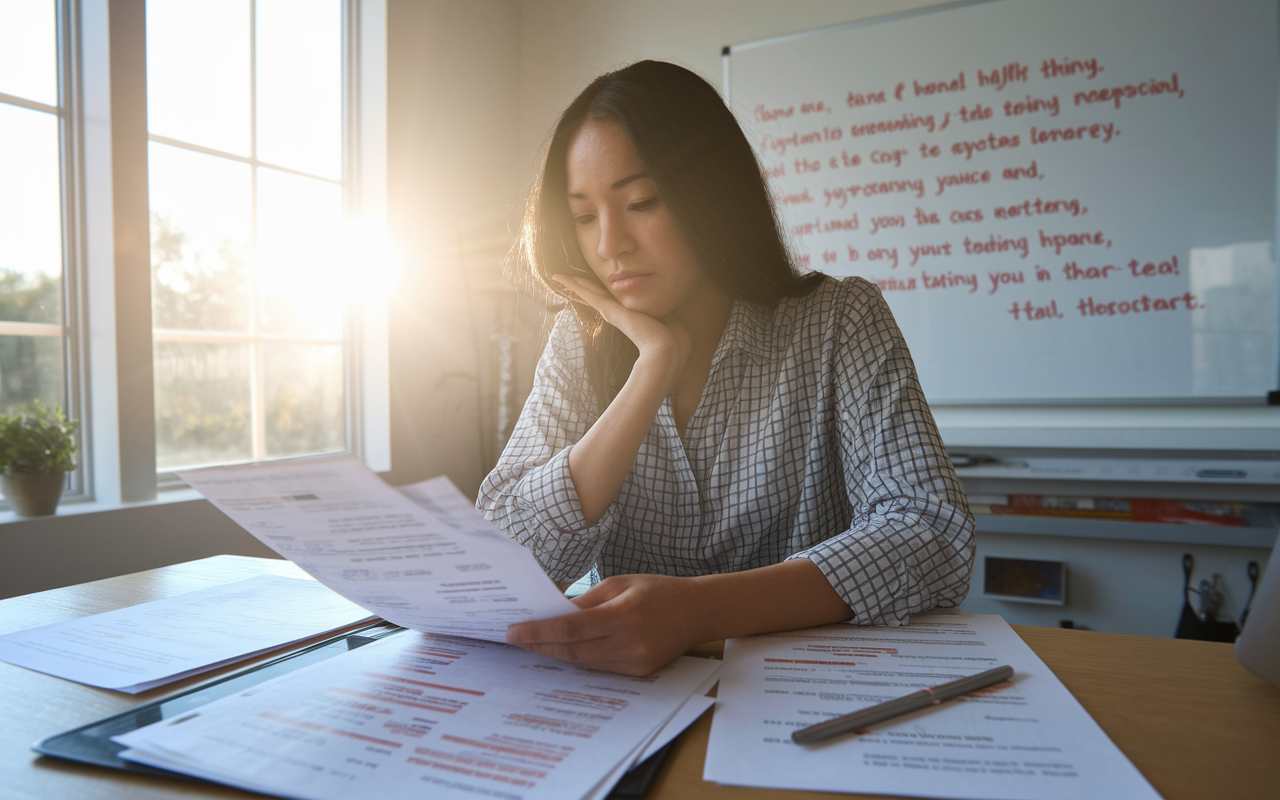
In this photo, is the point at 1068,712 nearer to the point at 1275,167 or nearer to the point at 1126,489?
the point at 1126,489

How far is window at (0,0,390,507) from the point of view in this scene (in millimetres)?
1651

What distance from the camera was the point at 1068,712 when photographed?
448 mm

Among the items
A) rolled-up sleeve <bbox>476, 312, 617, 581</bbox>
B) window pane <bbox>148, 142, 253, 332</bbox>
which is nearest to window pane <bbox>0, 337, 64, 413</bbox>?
window pane <bbox>148, 142, 253, 332</bbox>

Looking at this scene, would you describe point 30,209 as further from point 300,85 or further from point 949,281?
point 949,281

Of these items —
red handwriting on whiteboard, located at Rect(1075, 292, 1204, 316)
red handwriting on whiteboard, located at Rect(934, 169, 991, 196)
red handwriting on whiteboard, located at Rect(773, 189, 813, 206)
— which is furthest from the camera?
red handwriting on whiteboard, located at Rect(773, 189, 813, 206)

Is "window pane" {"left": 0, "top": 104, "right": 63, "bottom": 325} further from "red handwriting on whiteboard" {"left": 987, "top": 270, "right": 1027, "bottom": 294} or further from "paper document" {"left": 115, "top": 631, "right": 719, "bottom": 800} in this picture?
"red handwriting on whiteboard" {"left": 987, "top": 270, "right": 1027, "bottom": 294}

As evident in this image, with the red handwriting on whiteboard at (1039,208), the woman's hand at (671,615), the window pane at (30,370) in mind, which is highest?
the red handwriting on whiteboard at (1039,208)

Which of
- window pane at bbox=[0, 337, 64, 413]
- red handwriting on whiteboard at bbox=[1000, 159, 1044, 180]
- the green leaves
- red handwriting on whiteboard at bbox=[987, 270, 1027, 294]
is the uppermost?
red handwriting on whiteboard at bbox=[1000, 159, 1044, 180]

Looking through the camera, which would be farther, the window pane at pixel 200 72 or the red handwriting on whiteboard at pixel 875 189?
the red handwriting on whiteboard at pixel 875 189

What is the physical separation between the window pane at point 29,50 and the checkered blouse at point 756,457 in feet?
4.78

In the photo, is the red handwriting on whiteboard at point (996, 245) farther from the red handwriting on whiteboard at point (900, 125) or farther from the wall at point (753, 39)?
the wall at point (753, 39)

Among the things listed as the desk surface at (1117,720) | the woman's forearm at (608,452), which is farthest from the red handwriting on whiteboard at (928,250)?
the desk surface at (1117,720)

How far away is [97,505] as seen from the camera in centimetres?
166

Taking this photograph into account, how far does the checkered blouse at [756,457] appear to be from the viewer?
2.71 ft
